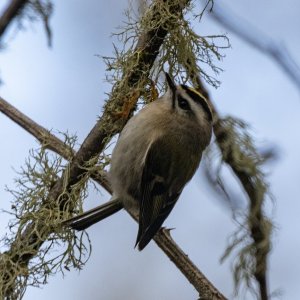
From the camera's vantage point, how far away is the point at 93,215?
9.05ft

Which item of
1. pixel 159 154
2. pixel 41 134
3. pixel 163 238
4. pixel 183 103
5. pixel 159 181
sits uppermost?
pixel 41 134

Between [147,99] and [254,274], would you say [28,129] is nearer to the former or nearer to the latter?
[147,99]

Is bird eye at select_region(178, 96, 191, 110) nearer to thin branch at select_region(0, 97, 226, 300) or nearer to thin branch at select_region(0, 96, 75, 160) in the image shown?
thin branch at select_region(0, 97, 226, 300)

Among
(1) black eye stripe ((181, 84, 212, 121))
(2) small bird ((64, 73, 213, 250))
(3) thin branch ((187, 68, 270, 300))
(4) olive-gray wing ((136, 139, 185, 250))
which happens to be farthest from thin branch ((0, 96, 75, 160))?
(3) thin branch ((187, 68, 270, 300))

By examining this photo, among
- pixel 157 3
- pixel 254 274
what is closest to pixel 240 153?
pixel 254 274

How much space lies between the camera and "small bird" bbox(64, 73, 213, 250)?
2834mm

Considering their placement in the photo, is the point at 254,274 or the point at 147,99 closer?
the point at 254,274

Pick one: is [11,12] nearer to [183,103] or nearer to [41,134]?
[41,134]

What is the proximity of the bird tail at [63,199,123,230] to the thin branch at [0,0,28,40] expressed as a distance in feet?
4.64

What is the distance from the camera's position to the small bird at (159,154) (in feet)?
9.30

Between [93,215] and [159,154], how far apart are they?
1.53 feet

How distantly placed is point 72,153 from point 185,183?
2.35ft

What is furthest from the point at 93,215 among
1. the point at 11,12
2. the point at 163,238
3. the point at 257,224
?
the point at 257,224

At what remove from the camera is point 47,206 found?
2521mm
